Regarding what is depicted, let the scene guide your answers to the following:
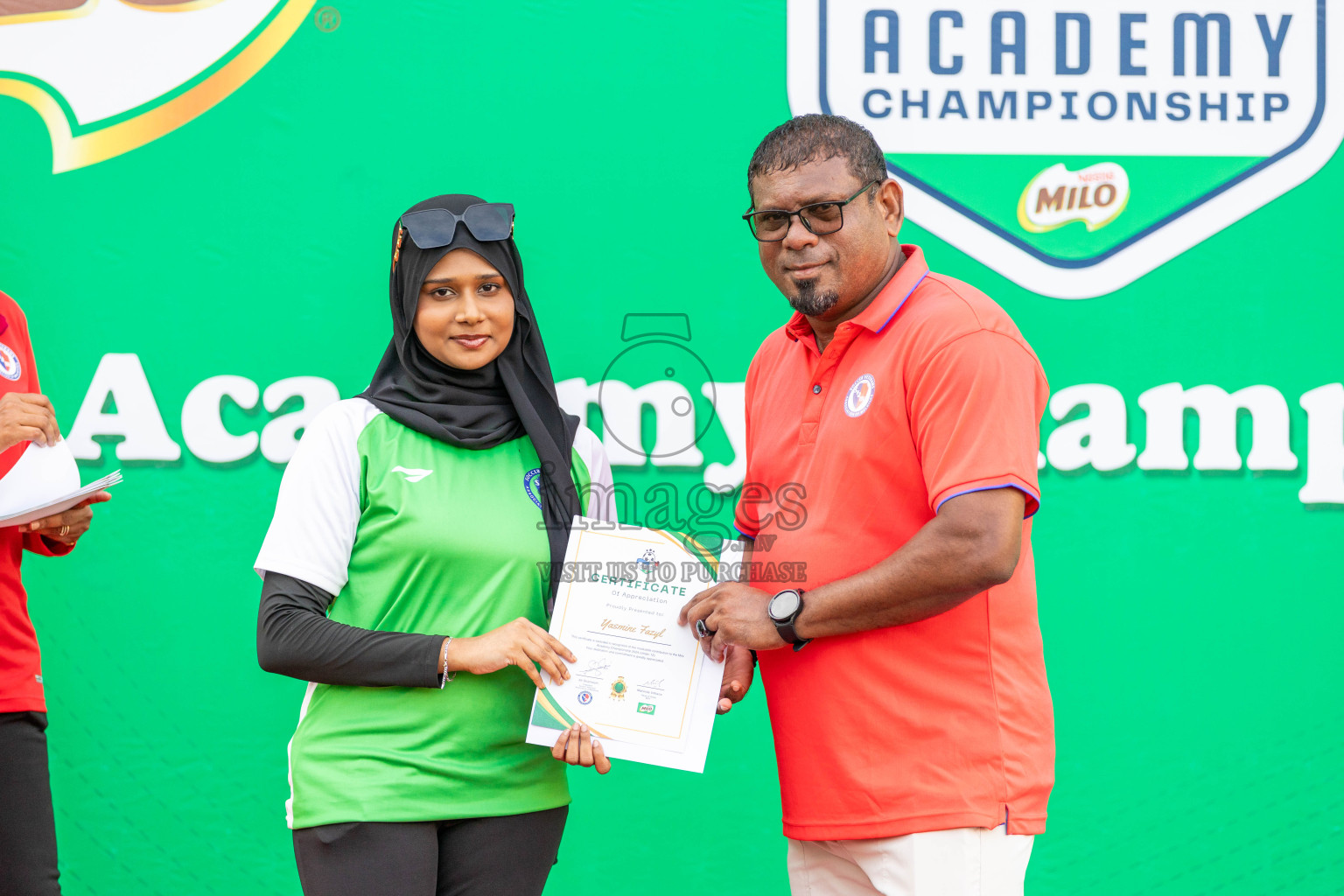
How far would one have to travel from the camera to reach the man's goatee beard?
6.13 feet

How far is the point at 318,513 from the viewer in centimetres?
185

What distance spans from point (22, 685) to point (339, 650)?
0.92 m

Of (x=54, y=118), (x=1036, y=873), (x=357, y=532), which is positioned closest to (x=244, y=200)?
(x=54, y=118)

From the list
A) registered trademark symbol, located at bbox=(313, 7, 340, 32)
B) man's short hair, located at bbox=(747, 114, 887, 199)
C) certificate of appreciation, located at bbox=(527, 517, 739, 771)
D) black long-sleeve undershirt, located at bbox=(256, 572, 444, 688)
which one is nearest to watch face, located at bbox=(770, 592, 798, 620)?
certificate of appreciation, located at bbox=(527, 517, 739, 771)

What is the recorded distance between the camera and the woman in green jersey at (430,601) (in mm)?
1817

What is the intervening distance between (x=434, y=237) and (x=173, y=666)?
1.80 meters

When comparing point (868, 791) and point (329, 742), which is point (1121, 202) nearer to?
point (868, 791)

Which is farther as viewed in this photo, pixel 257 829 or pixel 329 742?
pixel 257 829

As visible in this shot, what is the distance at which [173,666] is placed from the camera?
3.06 metres

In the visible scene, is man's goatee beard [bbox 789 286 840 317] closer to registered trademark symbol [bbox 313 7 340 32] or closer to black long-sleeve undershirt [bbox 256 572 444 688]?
black long-sleeve undershirt [bbox 256 572 444 688]

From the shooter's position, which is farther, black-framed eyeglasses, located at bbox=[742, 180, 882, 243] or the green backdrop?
the green backdrop

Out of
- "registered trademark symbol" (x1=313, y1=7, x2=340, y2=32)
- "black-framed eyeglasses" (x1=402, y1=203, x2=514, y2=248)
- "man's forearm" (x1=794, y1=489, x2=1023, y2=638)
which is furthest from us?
"registered trademark symbol" (x1=313, y1=7, x2=340, y2=32)

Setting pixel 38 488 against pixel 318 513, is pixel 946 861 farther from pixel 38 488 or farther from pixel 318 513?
pixel 38 488

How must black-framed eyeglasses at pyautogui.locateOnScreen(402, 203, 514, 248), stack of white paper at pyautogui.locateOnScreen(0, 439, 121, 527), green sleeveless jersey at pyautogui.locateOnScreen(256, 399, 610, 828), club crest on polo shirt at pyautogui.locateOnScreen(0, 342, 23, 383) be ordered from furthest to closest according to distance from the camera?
club crest on polo shirt at pyautogui.locateOnScreen(0, 342, 23, 383) < stack of white paper at pyautogui.locateOnScreen(0, 439, 121, 527) < black-framed eyeglasses at pyautogui.locateOnScreen(402, 203, 514, 248) < green sleeveless jersey at pyautogui.locateOnScreen(256, 399, 610, 828)
